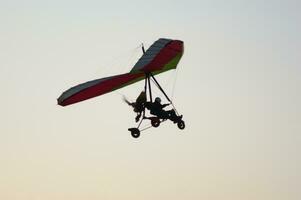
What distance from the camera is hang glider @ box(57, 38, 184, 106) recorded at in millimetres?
60375

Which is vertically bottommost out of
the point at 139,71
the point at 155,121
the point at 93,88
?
the point at 155,121

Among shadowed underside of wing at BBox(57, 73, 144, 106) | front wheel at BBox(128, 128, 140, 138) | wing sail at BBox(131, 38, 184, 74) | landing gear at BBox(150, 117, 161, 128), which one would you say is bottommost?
front wheel at BBox(128, 128, 140, 138)

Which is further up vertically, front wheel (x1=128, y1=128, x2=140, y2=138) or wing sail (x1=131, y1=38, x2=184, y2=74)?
wing sail (x1=131, y1=38, x2=184, y2=74)

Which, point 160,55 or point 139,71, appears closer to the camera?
point 139,71

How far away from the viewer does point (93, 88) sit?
60.8 m

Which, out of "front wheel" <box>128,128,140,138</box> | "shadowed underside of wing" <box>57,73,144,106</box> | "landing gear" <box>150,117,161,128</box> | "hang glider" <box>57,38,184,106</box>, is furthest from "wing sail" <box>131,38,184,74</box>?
"front wheel" <box>128,128,140,138</box>

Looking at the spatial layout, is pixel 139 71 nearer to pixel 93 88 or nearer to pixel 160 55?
pixel 160 55

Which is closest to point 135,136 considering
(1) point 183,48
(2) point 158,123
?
(2) point 158,123

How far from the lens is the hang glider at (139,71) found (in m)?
60.4

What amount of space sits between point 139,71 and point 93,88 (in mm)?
2693

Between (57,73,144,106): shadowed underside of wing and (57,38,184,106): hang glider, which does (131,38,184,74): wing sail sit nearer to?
(57,38,184,106): hang glider

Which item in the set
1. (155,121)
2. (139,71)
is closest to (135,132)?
(155,121)

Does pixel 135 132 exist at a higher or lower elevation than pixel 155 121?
lower

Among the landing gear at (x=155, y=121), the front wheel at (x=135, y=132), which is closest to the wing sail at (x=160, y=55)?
the landing gear at (x=155, y=121)
